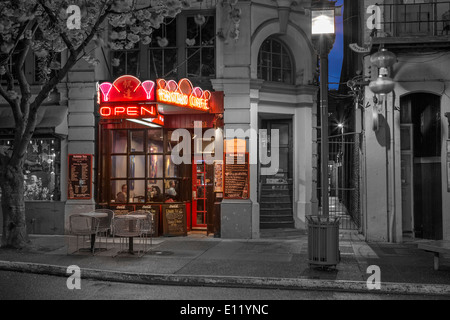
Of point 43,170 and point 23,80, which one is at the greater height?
point 23,80

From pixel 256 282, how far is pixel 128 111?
19.6ft

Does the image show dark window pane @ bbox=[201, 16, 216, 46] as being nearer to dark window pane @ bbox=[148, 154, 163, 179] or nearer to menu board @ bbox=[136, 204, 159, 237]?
dark window pane @ bbox=[148, 154, 163, 179]

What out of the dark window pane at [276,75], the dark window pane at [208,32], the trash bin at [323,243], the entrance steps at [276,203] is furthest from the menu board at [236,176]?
the trash bin at [323,243]

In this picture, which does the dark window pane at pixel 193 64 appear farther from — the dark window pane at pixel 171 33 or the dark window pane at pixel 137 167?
the dark window pane at pixel 137 167

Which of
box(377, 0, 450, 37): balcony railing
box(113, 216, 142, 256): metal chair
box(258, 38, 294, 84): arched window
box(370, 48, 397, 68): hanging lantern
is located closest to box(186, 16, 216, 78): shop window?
box(258, 38, 294, 84): arched window

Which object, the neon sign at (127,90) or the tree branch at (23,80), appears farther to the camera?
the neon sign at (127,90)

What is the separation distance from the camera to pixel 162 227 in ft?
47.1

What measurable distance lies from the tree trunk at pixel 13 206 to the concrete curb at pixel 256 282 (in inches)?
111

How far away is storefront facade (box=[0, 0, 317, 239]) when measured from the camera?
14016 millimetres

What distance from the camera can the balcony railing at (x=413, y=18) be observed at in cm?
1298

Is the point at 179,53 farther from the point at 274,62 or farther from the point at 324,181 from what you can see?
the point at 324,181

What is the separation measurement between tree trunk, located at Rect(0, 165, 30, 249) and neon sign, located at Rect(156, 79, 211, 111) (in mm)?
3959

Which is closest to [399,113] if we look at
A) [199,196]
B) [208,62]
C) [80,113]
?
[208,62]

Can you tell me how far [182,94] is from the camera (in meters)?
12.9
